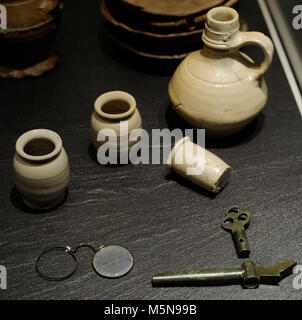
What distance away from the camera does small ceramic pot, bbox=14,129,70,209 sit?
4.17ft

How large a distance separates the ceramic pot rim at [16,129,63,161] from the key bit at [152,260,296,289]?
1.20 feet

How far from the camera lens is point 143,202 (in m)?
1.43

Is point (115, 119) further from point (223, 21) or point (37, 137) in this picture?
point (223, 21)

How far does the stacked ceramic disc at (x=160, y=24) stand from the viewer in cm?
166

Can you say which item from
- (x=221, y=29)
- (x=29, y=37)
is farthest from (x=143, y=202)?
(x=29, y=37)

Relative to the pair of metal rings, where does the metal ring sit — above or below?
below

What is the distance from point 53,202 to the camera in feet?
4.56

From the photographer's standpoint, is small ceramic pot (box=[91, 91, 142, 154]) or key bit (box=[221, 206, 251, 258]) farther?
small ceramic pot (box=[91, 91, 142, 154])

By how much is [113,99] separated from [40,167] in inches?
12.1

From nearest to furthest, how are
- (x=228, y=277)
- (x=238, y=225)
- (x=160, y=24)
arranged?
(x=228, y=277) → (x=238, y=225) → (x=160, y=24)

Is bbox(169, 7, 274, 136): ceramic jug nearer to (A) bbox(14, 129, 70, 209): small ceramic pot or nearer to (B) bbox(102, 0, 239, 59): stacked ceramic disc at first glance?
(B) bbox(102, 0, 239, 59): stacked ceramic disc

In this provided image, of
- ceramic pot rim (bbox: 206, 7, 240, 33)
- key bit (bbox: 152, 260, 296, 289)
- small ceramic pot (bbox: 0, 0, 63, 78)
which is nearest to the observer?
key bit (bbox: 152, 260, 296, 289)

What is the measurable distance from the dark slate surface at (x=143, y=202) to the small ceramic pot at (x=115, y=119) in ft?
0.34

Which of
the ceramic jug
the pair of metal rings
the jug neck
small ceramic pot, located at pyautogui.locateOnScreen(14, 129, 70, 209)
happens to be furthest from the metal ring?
the jug neck
